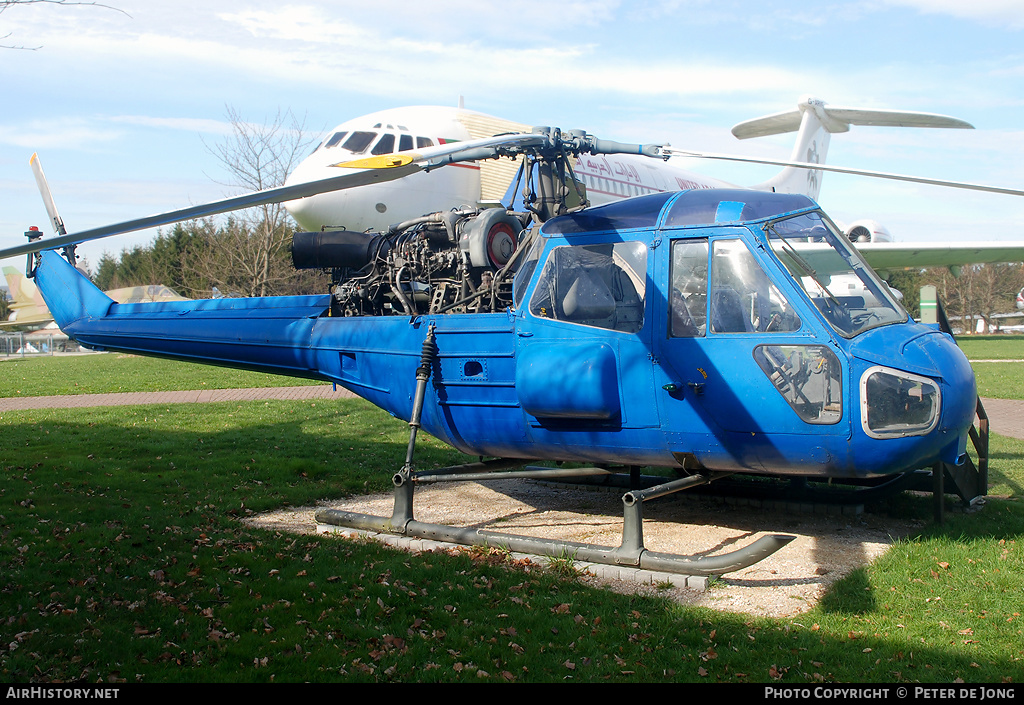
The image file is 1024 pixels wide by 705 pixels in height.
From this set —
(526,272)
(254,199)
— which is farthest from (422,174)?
(254,199)

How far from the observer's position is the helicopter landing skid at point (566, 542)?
588 centimetres

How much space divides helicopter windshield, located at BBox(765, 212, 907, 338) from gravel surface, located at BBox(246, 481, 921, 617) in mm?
1874

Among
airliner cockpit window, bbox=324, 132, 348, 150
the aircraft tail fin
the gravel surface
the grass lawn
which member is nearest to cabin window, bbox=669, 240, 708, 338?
the gravel surface

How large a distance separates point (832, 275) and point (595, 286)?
189cm

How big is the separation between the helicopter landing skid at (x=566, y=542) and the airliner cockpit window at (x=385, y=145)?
924 cm

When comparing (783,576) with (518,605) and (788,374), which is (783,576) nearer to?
(788,374)

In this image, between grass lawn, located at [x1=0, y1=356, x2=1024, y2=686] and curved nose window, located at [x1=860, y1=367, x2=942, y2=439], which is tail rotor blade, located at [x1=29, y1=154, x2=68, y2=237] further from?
curved nose window, located at [x1=860, y1=367, x2=942, y2=439]

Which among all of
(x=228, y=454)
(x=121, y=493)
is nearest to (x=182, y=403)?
(x=228, y=454)

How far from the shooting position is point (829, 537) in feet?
23.1

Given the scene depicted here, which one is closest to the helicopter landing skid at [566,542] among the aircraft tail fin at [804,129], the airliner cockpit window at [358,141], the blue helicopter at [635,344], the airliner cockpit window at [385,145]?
the blue helicopter at [635,344]

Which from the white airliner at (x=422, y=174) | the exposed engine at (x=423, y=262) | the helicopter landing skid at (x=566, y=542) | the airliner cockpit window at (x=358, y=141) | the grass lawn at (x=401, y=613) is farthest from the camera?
the airliner cockpit window at (x=358, y=141)

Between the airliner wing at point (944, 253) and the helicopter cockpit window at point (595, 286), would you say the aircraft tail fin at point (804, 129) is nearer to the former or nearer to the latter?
the airliner wing at point (944, 253)

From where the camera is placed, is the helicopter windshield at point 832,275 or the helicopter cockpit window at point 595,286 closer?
the helicopter windshield at point 832,275

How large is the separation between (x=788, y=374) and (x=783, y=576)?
59.6 inches
